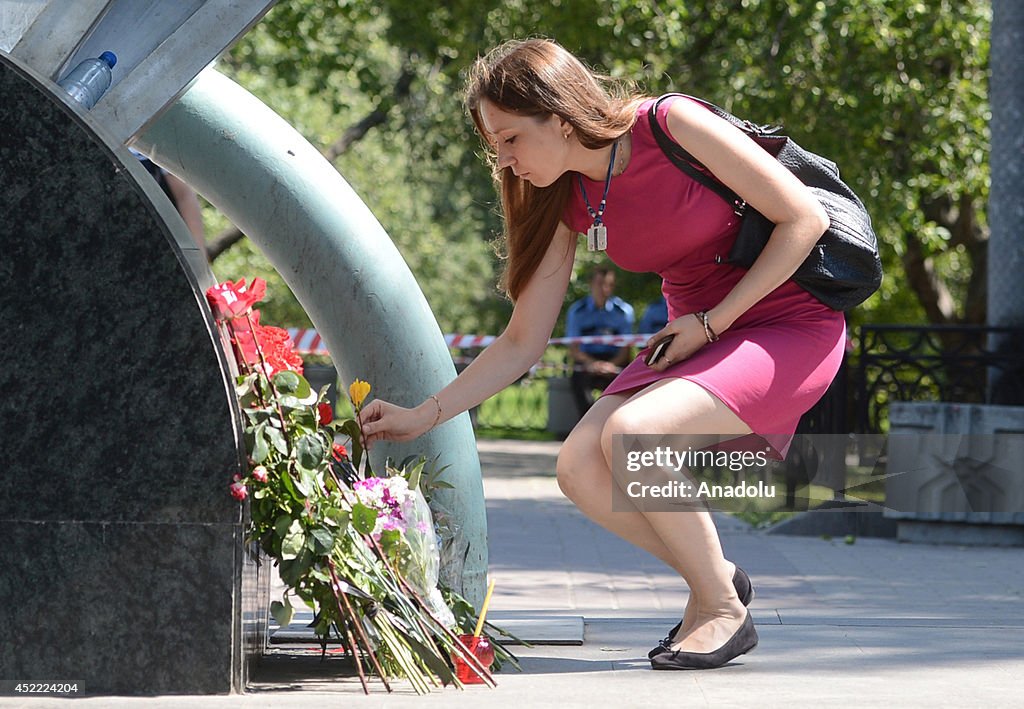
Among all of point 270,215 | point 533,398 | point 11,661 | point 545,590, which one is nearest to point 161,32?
point 270,215

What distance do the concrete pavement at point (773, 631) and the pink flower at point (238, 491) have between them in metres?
0.48

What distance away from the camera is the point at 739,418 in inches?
159

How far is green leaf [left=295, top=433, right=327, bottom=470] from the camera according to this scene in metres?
3.82

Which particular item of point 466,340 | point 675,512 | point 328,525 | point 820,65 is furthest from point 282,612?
point 466,340

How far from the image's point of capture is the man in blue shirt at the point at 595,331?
15344 mm

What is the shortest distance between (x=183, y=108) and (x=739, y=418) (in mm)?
1805

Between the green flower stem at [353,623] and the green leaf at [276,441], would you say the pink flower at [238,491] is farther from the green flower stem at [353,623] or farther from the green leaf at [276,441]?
the green flower stem at [353,623]

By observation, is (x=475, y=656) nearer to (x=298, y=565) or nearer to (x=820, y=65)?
(x=298, y=565)

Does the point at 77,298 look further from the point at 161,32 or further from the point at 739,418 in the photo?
the point at 739,418

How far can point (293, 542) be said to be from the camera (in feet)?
12.3

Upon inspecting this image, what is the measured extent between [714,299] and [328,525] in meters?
1.21

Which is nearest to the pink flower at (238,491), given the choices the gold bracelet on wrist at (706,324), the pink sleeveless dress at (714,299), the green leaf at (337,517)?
the green leaf at (337,517)

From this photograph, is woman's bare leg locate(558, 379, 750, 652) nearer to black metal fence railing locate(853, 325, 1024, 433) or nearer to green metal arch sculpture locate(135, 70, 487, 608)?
green metal arch sculpture locate(135, 70, 487, 608)

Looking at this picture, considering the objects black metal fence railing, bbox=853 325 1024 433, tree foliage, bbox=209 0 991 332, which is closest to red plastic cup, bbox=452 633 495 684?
black metal fence railing, bbox=853 325 1024 433
